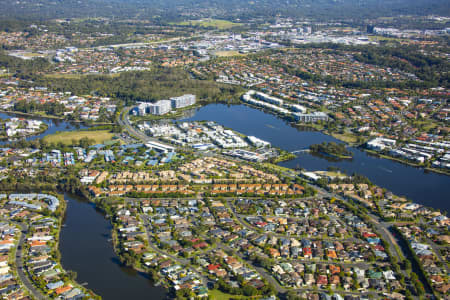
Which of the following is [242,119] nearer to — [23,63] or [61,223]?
[61,223]

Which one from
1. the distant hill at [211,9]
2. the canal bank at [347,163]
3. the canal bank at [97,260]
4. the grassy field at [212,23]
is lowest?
the canal bank at [97,260]

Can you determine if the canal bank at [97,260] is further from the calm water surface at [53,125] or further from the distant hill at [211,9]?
the distant hill at [211,9]

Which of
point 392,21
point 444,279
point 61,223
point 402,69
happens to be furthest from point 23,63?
point 392,21

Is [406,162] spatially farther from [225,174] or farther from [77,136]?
[77,136]

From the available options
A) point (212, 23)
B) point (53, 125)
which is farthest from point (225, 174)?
point (212, 23)

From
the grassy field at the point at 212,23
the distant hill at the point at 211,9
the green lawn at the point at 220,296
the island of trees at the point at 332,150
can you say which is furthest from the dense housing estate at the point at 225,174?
the distant hill at the point at 211,9

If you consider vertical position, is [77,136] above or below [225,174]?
above
